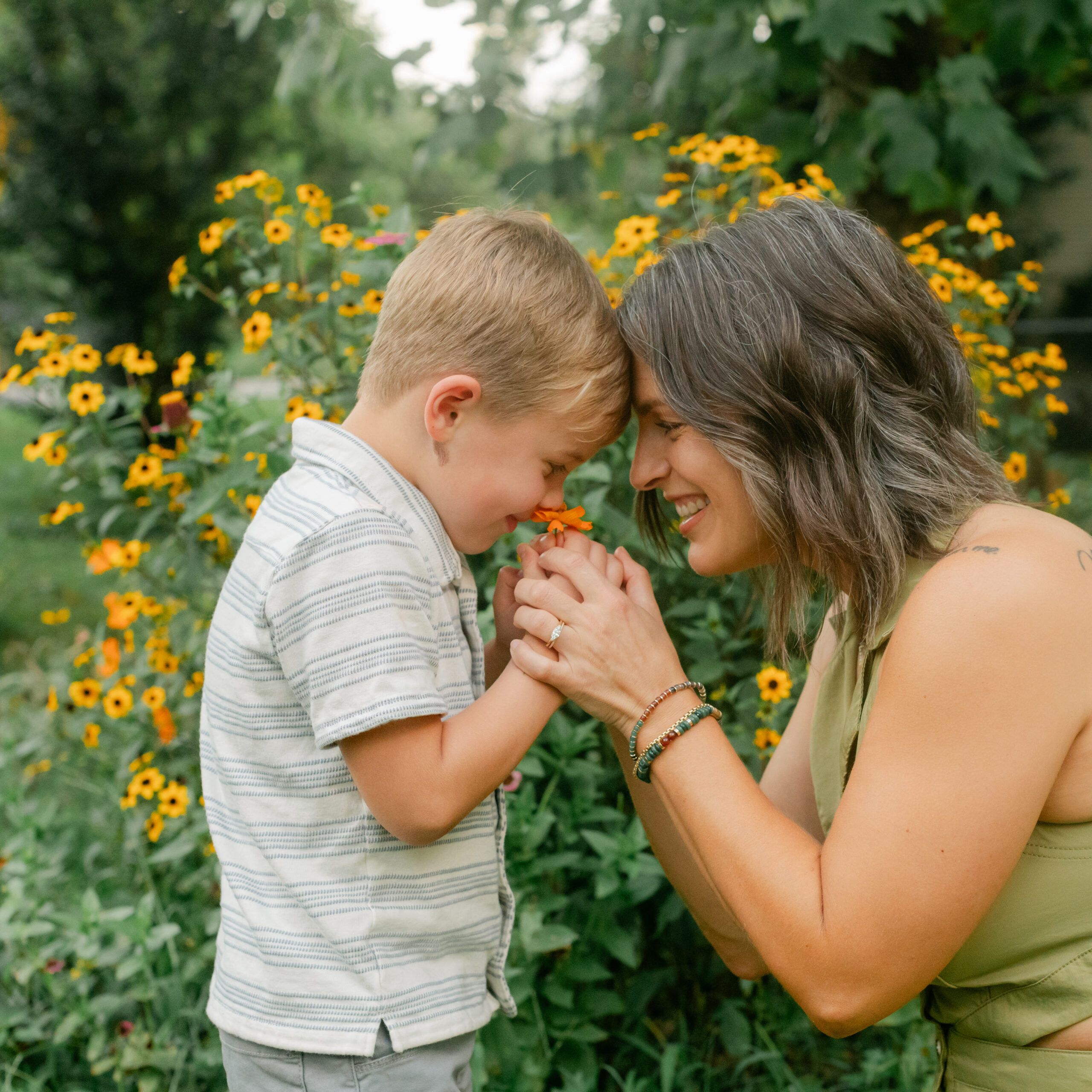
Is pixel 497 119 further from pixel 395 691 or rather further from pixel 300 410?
pixel 395 691

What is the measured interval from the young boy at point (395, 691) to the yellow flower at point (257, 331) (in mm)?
835

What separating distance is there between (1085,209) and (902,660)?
10.4 m

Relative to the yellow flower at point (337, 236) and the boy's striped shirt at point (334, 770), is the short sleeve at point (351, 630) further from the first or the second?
the yellow flower at point (337, 236)

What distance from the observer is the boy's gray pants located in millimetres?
1202

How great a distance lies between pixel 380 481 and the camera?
1.24 metres

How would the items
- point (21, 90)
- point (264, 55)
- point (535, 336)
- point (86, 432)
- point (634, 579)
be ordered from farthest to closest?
point (264, 55)
point (21, 90)
point (86, 432)
point (634, 579)
point (535, 336)

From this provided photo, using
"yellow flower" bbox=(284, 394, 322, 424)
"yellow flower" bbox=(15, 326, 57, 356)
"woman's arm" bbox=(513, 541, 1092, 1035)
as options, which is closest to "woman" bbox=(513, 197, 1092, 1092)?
"woman's arm" bbox=(513, 541, 1092, 1035)

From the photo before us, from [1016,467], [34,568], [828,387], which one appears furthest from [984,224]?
[34,568]

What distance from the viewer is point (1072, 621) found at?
46.2 inches

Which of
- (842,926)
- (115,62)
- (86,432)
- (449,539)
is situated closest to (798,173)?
(86,432)

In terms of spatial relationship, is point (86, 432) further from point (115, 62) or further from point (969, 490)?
point (115, 62)

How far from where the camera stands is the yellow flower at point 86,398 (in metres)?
2.16

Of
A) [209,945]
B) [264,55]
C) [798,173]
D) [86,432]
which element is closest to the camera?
[209,945]

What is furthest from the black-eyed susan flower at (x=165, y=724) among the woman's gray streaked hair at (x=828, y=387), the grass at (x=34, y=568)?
the grass at (x=34, y=568)
